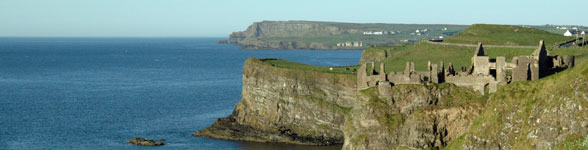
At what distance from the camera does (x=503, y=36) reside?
453ft

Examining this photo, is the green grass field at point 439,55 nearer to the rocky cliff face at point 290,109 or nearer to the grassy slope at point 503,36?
the grassy slope at point 503,36

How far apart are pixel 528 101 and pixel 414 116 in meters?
12.9

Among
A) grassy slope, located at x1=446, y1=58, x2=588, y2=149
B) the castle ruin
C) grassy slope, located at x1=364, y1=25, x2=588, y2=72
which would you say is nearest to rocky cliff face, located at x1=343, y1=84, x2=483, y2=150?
the castle ruin

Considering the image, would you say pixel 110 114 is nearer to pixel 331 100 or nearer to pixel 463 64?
pixel 331 100

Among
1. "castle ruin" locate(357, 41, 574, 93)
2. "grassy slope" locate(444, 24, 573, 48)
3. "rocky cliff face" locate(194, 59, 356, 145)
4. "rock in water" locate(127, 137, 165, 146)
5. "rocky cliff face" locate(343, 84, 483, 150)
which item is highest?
"castle ruin" locate(357, 41, 574, 93)

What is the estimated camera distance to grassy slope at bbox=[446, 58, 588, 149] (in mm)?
62156

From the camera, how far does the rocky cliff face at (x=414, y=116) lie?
76125 millimetres

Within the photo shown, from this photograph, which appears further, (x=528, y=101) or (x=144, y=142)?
(x=144, y=142)

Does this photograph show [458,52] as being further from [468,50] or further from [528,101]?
[528,101]

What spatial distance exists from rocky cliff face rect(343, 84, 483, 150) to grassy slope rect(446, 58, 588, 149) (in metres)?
2.71

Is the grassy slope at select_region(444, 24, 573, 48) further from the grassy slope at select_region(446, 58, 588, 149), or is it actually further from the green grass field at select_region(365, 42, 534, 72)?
the grassy slope at select_region(446, 58, 588, 149)

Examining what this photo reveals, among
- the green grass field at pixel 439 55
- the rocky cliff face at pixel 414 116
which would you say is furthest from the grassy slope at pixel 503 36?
the rocky cliff face at pixel 414 116

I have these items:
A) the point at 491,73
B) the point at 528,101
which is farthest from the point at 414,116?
the point at 528,101

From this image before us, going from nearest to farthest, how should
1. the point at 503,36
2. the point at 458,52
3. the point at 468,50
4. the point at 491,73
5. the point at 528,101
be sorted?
the point at 528,101 < the point at 491,73 < the point at 468,50 < the point at 458,52 < the point at 503,36
